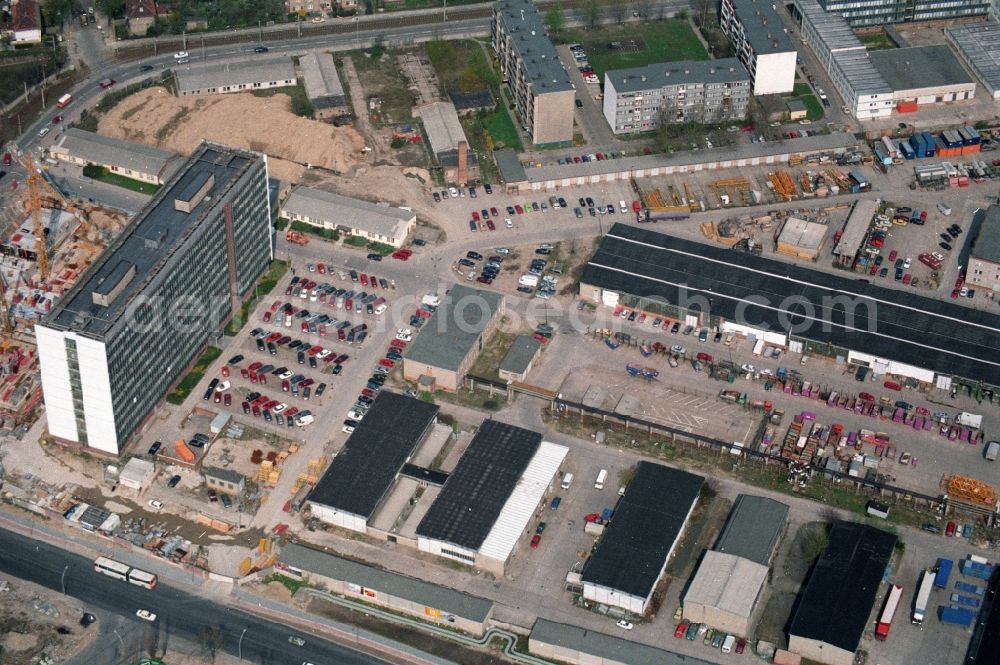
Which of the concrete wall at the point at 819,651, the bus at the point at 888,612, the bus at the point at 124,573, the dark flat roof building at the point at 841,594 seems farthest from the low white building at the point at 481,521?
the bus at the point at 888,612

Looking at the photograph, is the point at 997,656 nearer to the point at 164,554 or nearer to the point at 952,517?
the point at 952,517

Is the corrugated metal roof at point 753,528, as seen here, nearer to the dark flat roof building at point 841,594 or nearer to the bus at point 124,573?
the dark flat roof building at point 841,594

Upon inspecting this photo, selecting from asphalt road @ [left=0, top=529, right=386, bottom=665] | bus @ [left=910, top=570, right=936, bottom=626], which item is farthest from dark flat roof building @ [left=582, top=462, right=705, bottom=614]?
bus @ [left=910, top=570, right=936, bottom=626]

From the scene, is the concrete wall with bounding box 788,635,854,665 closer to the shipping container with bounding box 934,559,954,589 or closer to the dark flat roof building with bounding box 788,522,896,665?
the dark flat roof building with bounding box 788,522,896,665

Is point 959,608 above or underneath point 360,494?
underneath

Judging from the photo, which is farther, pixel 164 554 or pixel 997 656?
pixel 164 554

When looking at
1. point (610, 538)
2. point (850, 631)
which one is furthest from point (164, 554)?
point (850, 631)
